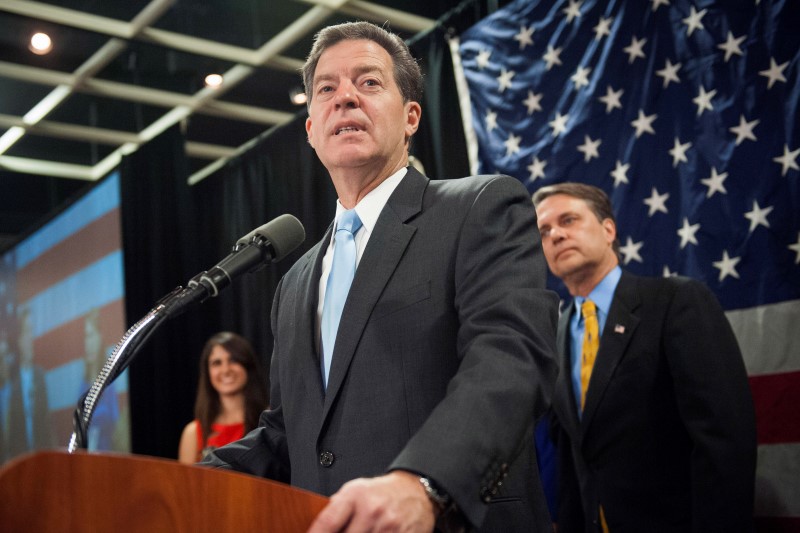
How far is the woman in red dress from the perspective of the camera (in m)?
4.52

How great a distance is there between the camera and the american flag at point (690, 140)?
273 centimetres

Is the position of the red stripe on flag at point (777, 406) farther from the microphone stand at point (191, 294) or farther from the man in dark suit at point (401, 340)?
the microphone stand at point (191, 294)

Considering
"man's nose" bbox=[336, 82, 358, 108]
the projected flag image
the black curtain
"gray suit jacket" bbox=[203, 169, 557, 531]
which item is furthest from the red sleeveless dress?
"man's nose" bbox=[336, 82, 358, 108]

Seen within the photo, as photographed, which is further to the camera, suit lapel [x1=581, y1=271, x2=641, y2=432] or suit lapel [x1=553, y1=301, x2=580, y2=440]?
suit lapel [x1=553, y1=301, x2=580, y2=440]

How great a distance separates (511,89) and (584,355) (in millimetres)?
1491


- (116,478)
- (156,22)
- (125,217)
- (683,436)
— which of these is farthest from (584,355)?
(125,217)

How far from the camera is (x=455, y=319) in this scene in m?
1.27

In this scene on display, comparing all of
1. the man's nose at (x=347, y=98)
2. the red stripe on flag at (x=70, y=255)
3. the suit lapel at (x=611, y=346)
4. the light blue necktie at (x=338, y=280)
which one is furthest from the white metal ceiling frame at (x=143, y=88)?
the light blue necktie at (x=338, y=280)

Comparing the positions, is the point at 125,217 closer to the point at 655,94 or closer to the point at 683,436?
the point at 655,94

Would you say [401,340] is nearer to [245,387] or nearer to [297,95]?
[245,387]

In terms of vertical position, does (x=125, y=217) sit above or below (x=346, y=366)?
above

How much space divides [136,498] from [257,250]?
2.48ft

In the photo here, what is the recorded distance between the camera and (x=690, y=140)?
3102 mm

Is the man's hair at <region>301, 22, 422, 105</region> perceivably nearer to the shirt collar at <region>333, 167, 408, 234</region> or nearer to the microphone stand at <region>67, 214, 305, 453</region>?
the shirt collar at <region>333, 167, 408, 234</region>
